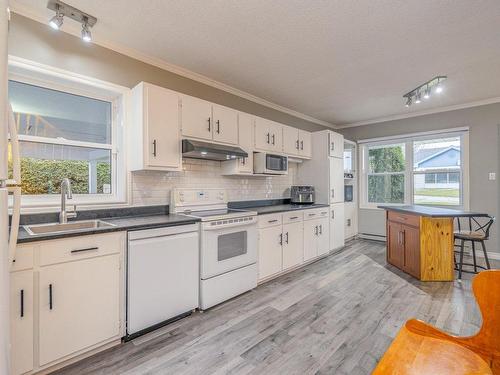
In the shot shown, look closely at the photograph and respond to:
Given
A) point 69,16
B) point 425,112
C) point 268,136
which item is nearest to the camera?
point 69,16

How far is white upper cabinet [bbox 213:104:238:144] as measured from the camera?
309 centimetres

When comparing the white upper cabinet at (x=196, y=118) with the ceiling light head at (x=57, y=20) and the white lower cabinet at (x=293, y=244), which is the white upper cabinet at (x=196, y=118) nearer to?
the ceiling light head at (x=57, y=20)

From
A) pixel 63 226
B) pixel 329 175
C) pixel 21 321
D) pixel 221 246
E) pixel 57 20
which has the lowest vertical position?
pixel 21 321

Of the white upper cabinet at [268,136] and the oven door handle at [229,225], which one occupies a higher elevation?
the white upper cabinet at [268,136]

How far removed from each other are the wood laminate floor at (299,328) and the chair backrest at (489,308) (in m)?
1.05

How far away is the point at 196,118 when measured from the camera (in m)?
2.90

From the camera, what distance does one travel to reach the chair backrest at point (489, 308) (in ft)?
3.10

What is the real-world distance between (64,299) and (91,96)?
1.92m

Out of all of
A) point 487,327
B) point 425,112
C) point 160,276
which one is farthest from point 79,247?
point 425,112

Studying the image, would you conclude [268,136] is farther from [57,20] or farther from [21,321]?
[21,321]

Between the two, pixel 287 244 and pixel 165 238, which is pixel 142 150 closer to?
pixel 165 238

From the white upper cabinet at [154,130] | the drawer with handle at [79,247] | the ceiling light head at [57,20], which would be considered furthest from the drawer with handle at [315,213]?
the ceiling light head at [57,20]

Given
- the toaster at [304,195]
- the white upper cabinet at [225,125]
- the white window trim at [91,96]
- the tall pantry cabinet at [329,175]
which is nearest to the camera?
the white window trim at [91,96]

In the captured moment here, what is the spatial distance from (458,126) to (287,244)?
385 centimetres
